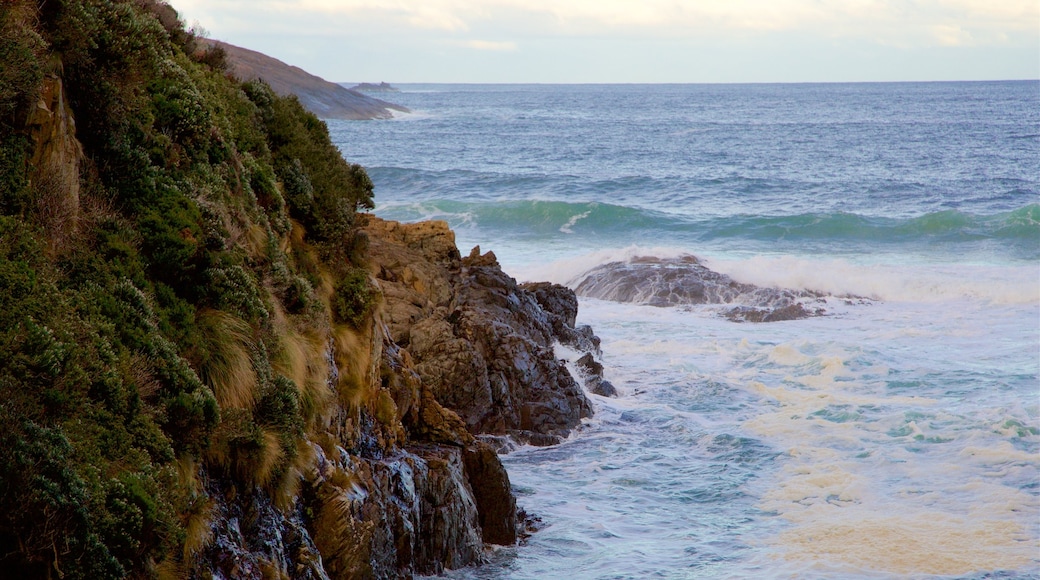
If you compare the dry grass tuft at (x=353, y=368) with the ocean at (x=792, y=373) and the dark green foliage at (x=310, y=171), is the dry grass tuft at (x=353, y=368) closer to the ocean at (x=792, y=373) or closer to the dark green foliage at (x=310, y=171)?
the dark green foliage at (x=310, y=171)

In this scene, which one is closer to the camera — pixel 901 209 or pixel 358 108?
pixel 901 209

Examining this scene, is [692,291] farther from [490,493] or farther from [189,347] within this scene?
[189,347]

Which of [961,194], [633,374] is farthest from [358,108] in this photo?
[633,374]

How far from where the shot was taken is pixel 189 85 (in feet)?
34.7

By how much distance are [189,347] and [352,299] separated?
3.62 m

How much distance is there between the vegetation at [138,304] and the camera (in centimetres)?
586

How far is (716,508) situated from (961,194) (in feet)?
131

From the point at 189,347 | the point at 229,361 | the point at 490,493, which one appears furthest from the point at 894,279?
the point at 189,347

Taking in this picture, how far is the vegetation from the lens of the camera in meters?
5.86

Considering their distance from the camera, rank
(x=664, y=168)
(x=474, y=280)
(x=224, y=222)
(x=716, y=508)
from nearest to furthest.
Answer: (x=224, y=222) → (x=716, y=508) → (x=474, y=280) → (x=664, y=168)

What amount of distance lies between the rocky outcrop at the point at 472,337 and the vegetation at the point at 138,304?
12.2 feet

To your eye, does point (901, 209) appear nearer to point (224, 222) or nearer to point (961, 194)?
point (961, 194)

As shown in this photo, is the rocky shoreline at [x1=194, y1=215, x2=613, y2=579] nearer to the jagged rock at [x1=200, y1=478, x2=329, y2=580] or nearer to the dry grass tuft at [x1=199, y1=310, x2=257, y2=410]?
the jagged rock at [x1=200, y1=478, x2=329, y2=580]

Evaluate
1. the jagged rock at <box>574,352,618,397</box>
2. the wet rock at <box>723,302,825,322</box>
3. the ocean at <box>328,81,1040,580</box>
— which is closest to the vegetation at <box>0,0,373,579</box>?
the ocean at <box>328,81,1040,580</box>
